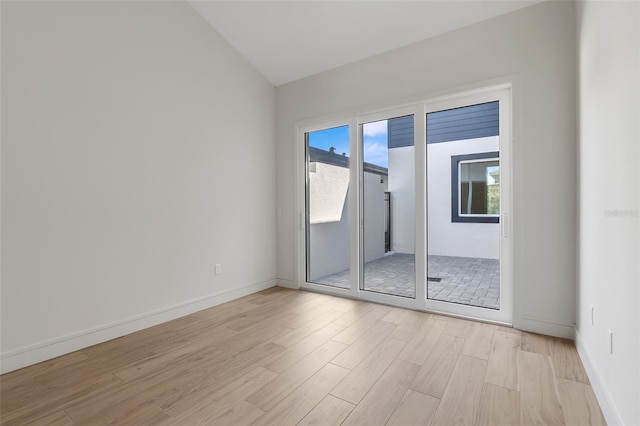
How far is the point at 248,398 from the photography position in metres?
1.82

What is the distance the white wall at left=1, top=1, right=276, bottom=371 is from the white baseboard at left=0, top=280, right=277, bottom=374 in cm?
1

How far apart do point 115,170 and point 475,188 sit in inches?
135

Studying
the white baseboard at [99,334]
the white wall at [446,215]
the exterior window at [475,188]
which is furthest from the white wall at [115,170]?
the exterior window at [475,188]

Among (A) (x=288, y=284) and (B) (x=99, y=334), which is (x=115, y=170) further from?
(A) (x=288, y=284)

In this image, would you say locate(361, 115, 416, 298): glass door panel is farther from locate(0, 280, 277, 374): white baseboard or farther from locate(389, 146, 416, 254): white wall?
locate(0, 280, 277, 374): white baseboard

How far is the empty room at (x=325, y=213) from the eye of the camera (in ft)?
5.73

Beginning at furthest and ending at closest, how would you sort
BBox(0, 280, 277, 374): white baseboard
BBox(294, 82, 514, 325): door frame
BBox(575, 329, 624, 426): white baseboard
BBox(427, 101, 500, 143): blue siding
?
BBox(427, 101, 500, 143): blue siding → BBox(294, 82, 514, 325): door frame → BBox(0, 280, 277, 374): white baseboard → BBox(575, 329, 624, 426): white baseboard

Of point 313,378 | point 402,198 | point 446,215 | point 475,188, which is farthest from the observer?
point 402,198

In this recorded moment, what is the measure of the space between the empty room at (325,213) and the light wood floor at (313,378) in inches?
0.7

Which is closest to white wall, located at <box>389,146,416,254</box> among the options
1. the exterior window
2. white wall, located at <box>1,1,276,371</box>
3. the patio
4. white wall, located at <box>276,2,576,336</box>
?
the patio

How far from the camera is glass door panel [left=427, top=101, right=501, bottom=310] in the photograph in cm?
298

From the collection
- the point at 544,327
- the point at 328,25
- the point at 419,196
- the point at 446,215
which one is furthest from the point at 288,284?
the point at 328,25

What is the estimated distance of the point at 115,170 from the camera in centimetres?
271

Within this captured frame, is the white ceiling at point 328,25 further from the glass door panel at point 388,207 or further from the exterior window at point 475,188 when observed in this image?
the exterior window at point 475,188
